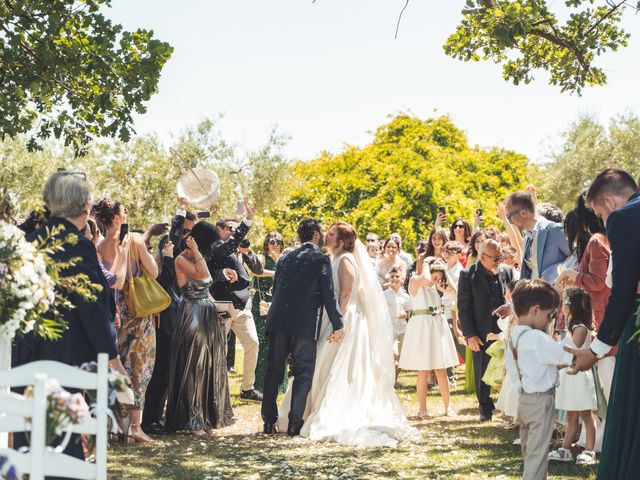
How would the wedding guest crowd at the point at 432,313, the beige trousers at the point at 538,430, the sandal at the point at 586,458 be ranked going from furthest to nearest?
the sandal at the point at 586,458 < the beige trousers at the point at 538,430 < the wedding guest crowd at the point at 432,313

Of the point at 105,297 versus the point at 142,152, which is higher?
the point at 142,152

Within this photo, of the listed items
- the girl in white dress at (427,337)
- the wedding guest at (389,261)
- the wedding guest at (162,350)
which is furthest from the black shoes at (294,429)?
the wedding guest at (389,261)

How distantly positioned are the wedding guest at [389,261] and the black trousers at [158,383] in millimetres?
4756

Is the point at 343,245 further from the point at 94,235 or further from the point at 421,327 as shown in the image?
the point at 94,235

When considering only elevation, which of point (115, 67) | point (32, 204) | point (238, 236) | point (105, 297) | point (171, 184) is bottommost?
point (105, 297)

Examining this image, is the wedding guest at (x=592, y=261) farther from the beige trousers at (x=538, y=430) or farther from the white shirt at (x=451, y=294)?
the white shirt at (x=451, y=294)

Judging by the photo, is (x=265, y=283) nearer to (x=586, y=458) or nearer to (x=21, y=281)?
(x=586, y=458)

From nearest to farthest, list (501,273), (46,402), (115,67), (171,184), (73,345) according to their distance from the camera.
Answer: (46,402), (73,345), (115,67), (501,273), (171,184)

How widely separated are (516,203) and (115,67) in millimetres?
4390

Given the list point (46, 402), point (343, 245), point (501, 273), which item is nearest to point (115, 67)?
point (343, 245)

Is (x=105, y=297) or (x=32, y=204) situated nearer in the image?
(x=32, y=204)

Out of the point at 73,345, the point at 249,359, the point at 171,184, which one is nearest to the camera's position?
the point at 73,345

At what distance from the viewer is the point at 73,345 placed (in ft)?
16.6

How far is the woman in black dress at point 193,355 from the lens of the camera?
935cm
